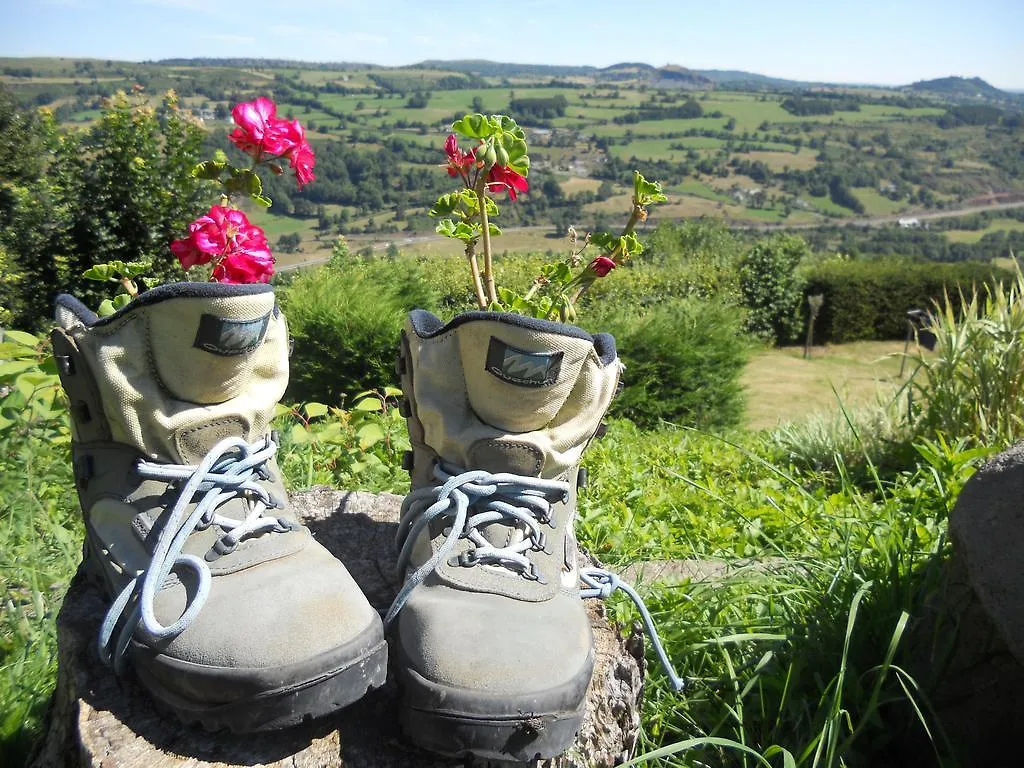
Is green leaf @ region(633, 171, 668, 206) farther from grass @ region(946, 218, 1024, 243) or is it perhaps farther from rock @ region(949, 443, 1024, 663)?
grass @ region(946, 218, 1024, 243)

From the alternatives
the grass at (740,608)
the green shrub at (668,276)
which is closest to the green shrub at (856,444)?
the grass at (740,608)

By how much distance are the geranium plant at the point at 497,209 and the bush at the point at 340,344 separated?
490 cm

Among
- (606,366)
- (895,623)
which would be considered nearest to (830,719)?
(895,623)

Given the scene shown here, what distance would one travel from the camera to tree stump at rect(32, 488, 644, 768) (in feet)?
3.83

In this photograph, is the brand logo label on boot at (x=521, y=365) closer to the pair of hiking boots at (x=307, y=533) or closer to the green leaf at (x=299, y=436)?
the pair of hiking boots at (x=307, y=533)

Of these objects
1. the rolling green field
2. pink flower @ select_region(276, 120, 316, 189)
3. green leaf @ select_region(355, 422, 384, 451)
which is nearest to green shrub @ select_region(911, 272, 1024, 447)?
green leaf @ select_region(355, 422, 384, 451)

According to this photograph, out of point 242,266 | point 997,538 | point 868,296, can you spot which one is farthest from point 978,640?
point 868,296

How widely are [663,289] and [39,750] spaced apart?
18458 mm

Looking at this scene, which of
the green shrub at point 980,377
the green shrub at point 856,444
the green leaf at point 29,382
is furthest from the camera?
the green shrub at point 856,444

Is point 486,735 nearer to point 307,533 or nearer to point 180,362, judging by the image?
point 307,533

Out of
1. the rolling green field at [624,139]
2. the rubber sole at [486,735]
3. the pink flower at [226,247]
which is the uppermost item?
the pink flower at [226,247]

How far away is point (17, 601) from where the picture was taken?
200 centimetres

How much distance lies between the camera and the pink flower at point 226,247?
1605 millimetres

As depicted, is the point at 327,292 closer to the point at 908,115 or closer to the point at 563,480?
the point at 563,480
